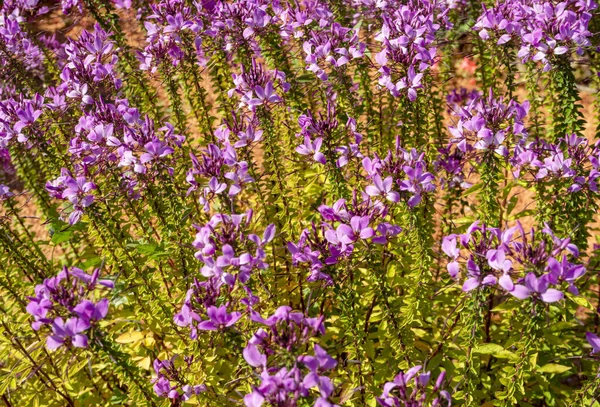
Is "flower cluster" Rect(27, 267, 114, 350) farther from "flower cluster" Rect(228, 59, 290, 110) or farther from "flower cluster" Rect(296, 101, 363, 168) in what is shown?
"flower cluster" Rect(228, 59, 290, 110)

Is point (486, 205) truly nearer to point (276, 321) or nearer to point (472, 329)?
point (472, 329)

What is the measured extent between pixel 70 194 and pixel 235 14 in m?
1.81

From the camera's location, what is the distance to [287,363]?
2.04 m

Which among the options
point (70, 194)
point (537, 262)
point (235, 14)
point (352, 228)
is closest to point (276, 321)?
point (352, 228)

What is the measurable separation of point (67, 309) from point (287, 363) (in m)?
0.97

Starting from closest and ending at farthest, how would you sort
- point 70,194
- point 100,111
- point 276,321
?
point 276,321 → point 70,194 → point 100,111

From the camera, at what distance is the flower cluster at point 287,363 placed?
189cm

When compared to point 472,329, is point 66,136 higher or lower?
higher

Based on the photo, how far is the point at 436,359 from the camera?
11.5ft

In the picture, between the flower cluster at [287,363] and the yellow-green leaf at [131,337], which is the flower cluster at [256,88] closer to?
the flower cluster at [287,363]

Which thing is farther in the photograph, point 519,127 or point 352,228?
point 519,127

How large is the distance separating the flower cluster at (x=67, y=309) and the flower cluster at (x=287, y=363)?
2.20 feet

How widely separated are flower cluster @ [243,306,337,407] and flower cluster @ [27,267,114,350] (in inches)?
26.4

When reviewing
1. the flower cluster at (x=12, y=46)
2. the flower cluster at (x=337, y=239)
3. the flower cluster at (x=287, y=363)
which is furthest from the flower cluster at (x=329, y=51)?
the flower cluster at (x=12, y=46)
